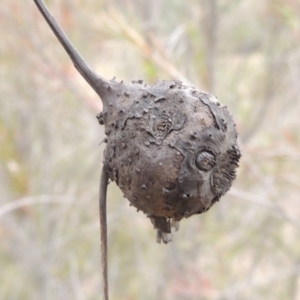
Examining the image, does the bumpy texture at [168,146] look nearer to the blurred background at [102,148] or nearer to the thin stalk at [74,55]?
the thin stalk at [74,55]

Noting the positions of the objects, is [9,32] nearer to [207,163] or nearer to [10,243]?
[10,243]

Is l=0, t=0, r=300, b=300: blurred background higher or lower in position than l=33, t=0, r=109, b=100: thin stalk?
higher

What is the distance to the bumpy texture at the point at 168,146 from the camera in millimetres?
438

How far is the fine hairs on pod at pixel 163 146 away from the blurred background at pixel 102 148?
1338mm

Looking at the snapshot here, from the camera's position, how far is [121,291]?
120 inches

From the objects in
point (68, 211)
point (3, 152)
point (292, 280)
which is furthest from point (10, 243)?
point (292, 280)

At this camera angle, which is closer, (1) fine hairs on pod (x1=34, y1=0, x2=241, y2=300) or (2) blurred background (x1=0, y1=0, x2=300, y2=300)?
(1) fine hairs on pod (x1=34, y1=0, x2=241, y2=300)

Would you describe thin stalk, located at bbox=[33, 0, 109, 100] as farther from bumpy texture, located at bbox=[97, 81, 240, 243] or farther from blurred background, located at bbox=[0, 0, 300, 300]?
blurred background, located at bbox=[0, 0, 300, 300]

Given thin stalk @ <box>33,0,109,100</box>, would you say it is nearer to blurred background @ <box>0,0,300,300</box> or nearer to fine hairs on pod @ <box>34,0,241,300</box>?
fine hairs on pod @ <box>34,0,241,300</box>

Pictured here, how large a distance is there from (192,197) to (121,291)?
8.87 feet

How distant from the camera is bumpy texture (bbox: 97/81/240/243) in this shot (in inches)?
17.2

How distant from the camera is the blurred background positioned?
201cm

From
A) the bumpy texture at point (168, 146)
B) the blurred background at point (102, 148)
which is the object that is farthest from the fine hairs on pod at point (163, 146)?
the blurred background at point (102, 148)

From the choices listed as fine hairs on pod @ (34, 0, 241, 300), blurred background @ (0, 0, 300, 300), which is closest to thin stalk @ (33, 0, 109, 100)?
fine hairs on pod @ (34, 0, 241, 300)
